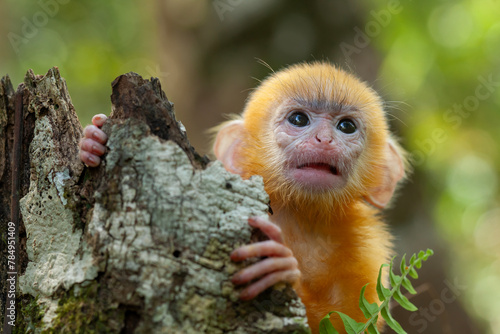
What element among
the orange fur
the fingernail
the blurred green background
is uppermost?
the blurred green background

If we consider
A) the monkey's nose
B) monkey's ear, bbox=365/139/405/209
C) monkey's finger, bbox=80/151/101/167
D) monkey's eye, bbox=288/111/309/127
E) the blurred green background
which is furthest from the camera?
the blurred green background

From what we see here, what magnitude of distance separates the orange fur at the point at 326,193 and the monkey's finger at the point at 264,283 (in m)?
1.48

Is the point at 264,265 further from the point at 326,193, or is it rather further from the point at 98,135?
the point at 326,193

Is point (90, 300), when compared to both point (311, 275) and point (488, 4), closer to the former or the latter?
point (311, 275)

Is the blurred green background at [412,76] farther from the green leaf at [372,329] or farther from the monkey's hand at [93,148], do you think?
the monkey's hand at [93,148]

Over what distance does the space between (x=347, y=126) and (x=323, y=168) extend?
620 mm

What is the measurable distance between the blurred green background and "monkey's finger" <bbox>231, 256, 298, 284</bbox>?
16.9ft

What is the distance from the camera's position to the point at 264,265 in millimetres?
2391

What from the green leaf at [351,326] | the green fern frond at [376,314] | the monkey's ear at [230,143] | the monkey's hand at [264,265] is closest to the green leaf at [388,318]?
the green fern frond at [376,314]

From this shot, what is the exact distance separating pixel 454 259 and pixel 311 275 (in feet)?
16.5

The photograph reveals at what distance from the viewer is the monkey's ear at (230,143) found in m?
5.09

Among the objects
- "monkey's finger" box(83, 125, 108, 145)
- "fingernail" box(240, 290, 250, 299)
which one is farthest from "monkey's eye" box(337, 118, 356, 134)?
"fingernail" box(240, 290, 250, 299)

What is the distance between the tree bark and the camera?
7.25 feet

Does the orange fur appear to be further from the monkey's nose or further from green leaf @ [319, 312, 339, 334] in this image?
green leaf @ [319, 312, 339, 334]
